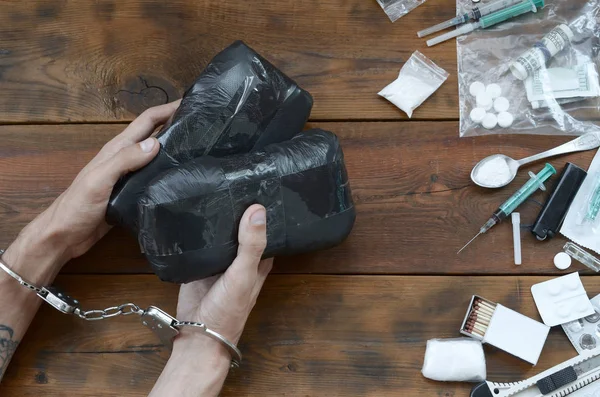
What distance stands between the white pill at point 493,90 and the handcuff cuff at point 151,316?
62 centimetres

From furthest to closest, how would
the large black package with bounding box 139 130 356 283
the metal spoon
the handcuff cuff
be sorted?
the metal spoon < the handcuff cuff < the large black package with bounding box 139 130 356 283

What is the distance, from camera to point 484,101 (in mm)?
981

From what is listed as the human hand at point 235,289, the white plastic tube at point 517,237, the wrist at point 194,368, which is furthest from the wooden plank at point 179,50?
the wrist at point 194,368

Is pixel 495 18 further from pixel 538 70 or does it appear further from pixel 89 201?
pixel 89 201

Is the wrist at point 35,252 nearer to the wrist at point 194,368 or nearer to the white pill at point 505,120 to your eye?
the wrist at point 194,368

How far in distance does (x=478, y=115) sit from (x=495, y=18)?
182mm

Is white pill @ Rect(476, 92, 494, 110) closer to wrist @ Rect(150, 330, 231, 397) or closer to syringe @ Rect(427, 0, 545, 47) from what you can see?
syringe @ Rect(427, 0, 545, 47)

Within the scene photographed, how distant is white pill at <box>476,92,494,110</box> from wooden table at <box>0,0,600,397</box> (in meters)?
0.04

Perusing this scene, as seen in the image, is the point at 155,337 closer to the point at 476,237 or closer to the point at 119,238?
the point at 119,238

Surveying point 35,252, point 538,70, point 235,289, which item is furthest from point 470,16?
point 35,252

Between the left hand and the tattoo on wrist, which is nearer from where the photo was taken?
the left hand

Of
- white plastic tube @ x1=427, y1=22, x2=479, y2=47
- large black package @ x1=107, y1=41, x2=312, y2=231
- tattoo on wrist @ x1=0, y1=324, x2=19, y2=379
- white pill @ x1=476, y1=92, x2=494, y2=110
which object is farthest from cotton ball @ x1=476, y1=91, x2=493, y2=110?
tattoo on wrist @ x1=0, y1=324, x2=19, y2=379

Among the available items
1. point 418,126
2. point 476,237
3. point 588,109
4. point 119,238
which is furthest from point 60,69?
point 588,109

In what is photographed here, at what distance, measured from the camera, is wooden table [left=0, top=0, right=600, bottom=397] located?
955 mm
